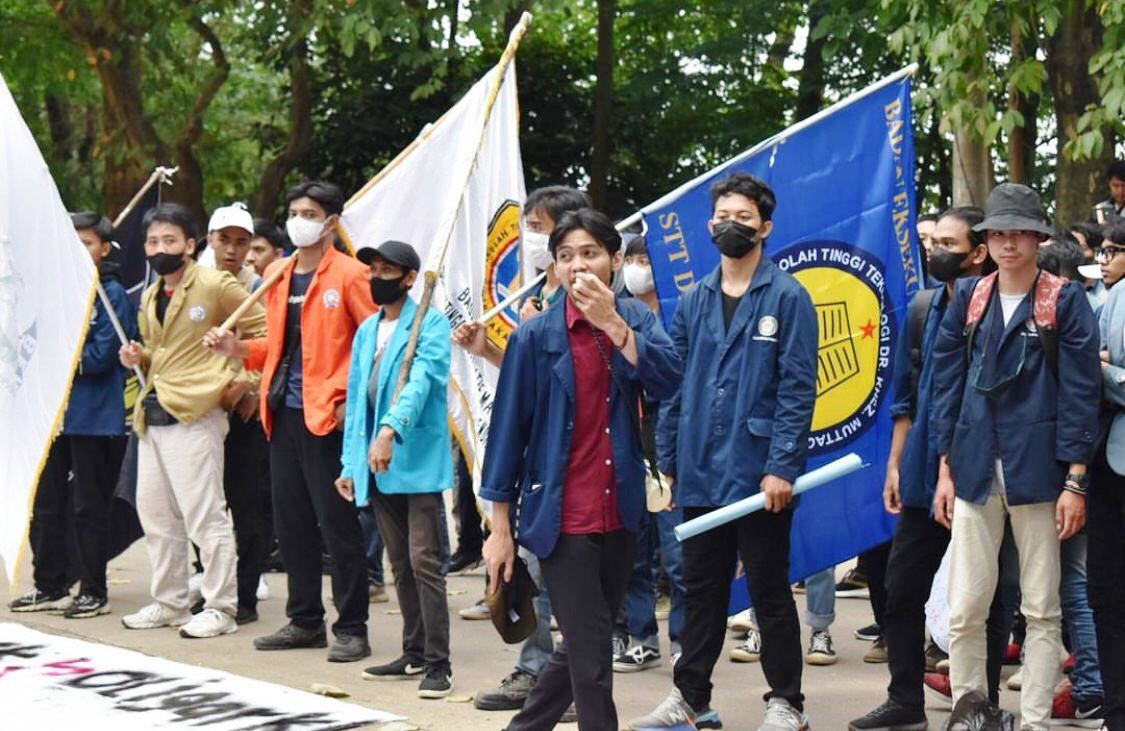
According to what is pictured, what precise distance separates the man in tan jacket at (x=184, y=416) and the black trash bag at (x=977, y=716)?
13.2 ft

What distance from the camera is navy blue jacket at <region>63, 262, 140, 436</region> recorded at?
32.1ft

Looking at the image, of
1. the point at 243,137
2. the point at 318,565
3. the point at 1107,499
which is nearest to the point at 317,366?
the point at 318,565

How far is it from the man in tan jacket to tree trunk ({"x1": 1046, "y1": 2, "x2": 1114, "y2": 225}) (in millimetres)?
6342

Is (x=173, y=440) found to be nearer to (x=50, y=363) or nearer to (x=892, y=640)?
(x=50, y=363)

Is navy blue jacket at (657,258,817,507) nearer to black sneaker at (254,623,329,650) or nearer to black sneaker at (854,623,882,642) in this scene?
black sneaker at (854,623,882,642)

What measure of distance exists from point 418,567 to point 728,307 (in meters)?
1.92

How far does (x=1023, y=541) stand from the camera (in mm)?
6453

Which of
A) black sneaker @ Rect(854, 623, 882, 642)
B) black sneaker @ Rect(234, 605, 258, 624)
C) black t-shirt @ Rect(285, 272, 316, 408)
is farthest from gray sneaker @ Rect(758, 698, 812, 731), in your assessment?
black sneaker @ Rect(234, 605, 258, 624)

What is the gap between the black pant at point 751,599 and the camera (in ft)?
21.9

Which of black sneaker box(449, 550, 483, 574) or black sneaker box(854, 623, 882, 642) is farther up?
black sneaker box(449, 550, 483, 574)

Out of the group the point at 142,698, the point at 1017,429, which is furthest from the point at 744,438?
the point at 142,698

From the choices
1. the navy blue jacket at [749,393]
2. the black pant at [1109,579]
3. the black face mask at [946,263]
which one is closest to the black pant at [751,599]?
the navy blue jacket at [749,393]

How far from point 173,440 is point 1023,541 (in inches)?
181

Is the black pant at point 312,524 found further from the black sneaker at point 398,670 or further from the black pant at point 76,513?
the black pant at point 76,513
